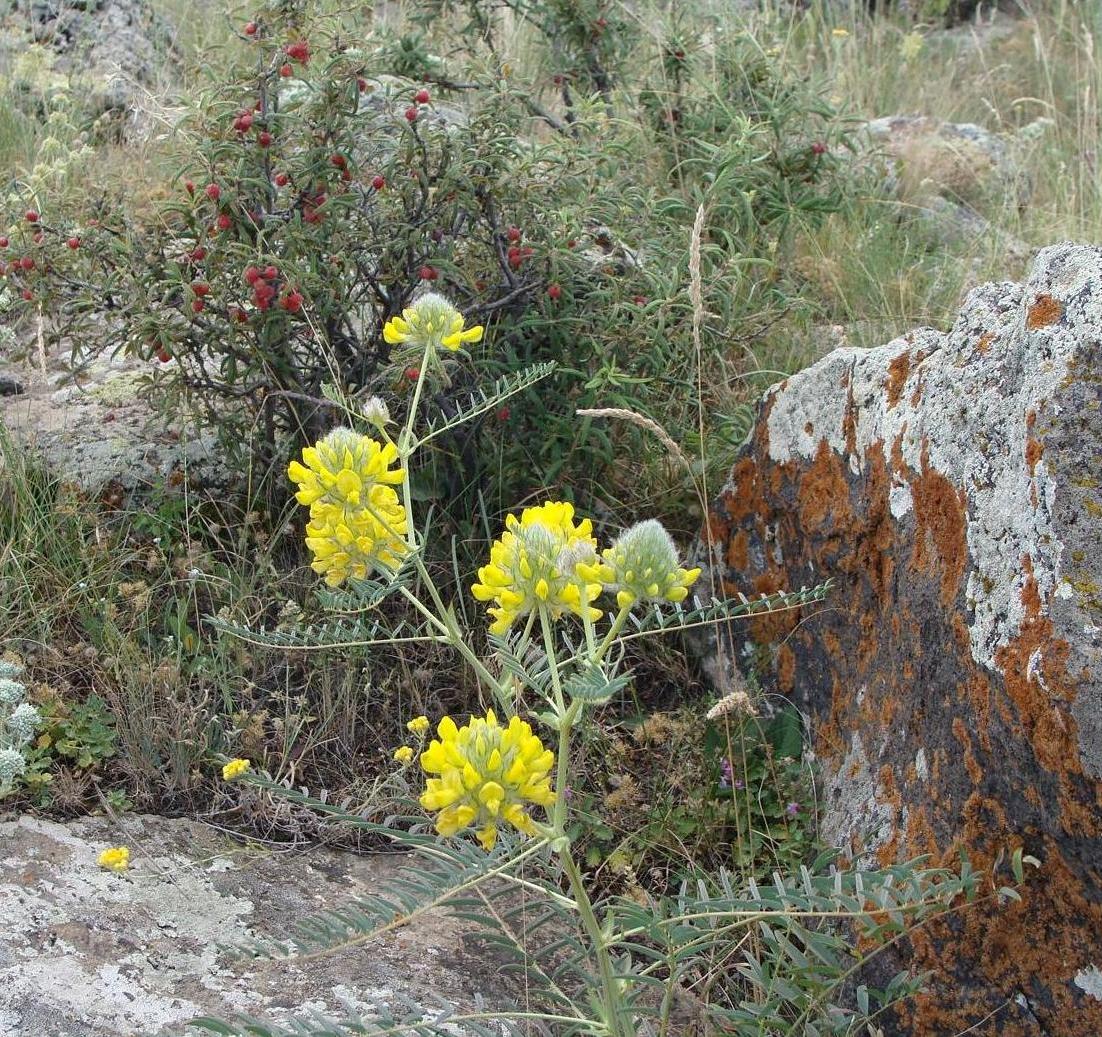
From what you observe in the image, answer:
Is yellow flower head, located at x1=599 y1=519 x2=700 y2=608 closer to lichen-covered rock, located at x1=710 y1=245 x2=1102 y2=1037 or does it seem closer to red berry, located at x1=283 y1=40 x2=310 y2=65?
lichen-covered rock, located at x1=710 y1=245 x2=1102 y2=1037

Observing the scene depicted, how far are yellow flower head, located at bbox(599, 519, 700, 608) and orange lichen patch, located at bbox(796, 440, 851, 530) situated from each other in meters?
0.84

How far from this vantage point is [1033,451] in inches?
65.1

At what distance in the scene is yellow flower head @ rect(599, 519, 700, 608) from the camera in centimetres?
147

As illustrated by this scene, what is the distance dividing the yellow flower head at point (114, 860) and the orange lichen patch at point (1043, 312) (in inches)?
66.9

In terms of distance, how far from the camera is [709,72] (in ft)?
14.7

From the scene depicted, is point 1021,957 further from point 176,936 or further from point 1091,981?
point 176,936

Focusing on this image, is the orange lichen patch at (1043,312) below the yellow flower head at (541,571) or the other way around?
the other way around

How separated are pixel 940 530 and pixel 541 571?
72 cm

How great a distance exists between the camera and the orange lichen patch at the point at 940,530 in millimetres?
1801

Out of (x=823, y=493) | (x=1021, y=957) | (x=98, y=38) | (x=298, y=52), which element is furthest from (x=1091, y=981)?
(x=98, y=38)

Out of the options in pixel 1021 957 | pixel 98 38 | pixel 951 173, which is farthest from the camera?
pixel 98 38

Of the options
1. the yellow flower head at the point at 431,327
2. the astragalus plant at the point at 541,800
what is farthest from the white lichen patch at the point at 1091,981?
the yellow flower head at the point at 431,327

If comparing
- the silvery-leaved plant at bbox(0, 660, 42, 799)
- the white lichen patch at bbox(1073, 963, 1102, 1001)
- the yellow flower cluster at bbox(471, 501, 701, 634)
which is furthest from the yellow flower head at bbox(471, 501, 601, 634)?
the silvery-leaved plant at bbox(0, 660, 42, 799)

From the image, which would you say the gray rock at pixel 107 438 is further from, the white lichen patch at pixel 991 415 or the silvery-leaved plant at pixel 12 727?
the white lichen patch at pixel 991 415
